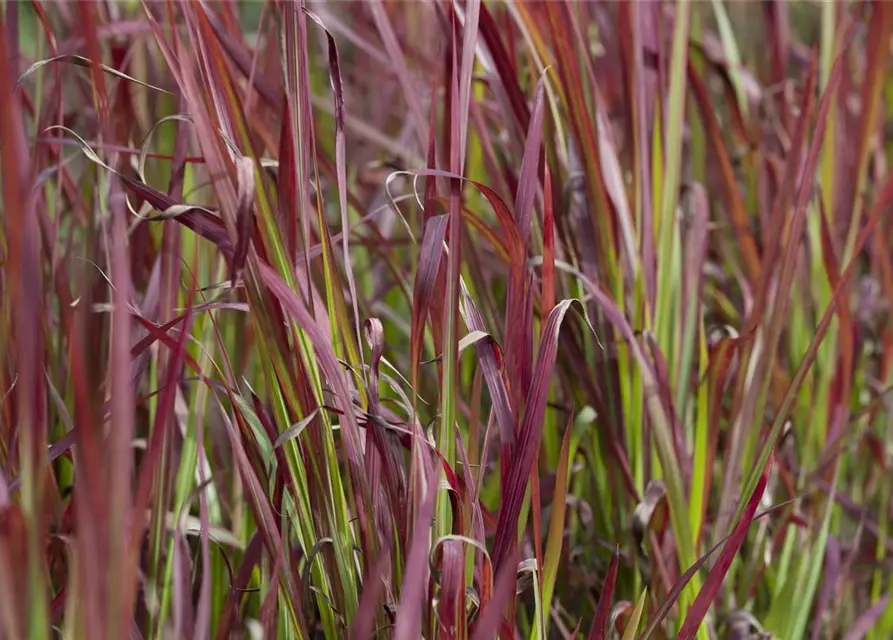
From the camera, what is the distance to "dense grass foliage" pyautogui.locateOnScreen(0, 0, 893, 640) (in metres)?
0.39

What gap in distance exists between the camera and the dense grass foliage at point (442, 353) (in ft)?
1.30

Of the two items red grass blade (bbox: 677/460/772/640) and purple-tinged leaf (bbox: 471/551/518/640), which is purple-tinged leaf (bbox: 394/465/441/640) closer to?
purple-tinged leaf (bbox: 471/551/518/640)

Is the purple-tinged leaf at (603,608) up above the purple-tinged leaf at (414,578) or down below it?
below

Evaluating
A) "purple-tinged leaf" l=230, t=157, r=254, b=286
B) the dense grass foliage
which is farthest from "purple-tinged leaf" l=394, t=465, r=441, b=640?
"purple-tinged leaf" l=230, t=157, r=254, b=286

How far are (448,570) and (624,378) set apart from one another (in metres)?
0.26

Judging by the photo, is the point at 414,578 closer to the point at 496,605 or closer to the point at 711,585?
the point at 496,605

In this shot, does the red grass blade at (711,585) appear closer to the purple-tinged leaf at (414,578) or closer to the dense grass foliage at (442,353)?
the dense grass foliage at (442,353)

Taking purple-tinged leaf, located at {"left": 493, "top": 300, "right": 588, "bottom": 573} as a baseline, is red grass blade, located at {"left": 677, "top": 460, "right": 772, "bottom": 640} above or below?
below

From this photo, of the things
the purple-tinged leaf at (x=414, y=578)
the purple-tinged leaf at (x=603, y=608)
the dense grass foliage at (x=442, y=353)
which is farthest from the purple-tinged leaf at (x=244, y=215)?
the purple-tinged leaf at (x=603, y=608)

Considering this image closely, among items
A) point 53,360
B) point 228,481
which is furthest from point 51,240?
point 228,481

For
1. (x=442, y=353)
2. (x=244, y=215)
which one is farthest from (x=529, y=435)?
(x=244, y=215)

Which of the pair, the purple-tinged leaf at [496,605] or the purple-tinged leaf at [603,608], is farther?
the purple-tinged leaf at [603,608]

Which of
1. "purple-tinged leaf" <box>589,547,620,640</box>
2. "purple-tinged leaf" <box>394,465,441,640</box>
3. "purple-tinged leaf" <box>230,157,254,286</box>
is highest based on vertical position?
"purple-tinged leaf" <box>230,157,254,286</box>

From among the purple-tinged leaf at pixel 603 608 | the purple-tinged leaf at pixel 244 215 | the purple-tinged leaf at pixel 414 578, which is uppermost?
the purple-tinged leaf at pixel 244 215
